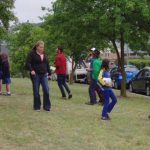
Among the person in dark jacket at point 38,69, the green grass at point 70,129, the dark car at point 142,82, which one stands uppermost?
the person in dark jacket at point 38,69

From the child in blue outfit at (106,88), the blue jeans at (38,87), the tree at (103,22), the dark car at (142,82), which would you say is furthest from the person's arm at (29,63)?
the dark car at (142,82)

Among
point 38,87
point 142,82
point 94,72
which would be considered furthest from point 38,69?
point 142,82

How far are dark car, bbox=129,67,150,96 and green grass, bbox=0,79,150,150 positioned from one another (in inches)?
445

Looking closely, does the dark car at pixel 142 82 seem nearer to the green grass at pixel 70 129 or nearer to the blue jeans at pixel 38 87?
the green grass at pixel 70 129

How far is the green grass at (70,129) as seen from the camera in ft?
29.7

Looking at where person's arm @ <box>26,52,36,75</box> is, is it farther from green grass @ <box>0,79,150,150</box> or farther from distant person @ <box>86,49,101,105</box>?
distant person @ <box>86,49,101,105</box>

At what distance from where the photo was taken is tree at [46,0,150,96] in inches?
757

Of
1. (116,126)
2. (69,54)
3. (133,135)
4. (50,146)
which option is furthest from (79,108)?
(69,54)

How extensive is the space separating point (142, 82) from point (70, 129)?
16290mm

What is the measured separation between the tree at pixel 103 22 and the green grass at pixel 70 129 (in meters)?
5.63

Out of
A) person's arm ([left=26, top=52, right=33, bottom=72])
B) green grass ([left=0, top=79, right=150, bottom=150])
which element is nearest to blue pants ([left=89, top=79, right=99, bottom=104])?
green grass ([left=0, top=79, right=150, bottom=150])

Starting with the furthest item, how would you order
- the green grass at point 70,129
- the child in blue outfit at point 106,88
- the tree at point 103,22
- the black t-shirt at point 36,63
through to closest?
the tree at point 103,22, the black t-shirt at point 36,63, the child in blue outfit at point 106,88, the green grass at point 70,129

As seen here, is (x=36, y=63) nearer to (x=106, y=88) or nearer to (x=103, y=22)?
(x=106, y=88)

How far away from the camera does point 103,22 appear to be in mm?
19359
